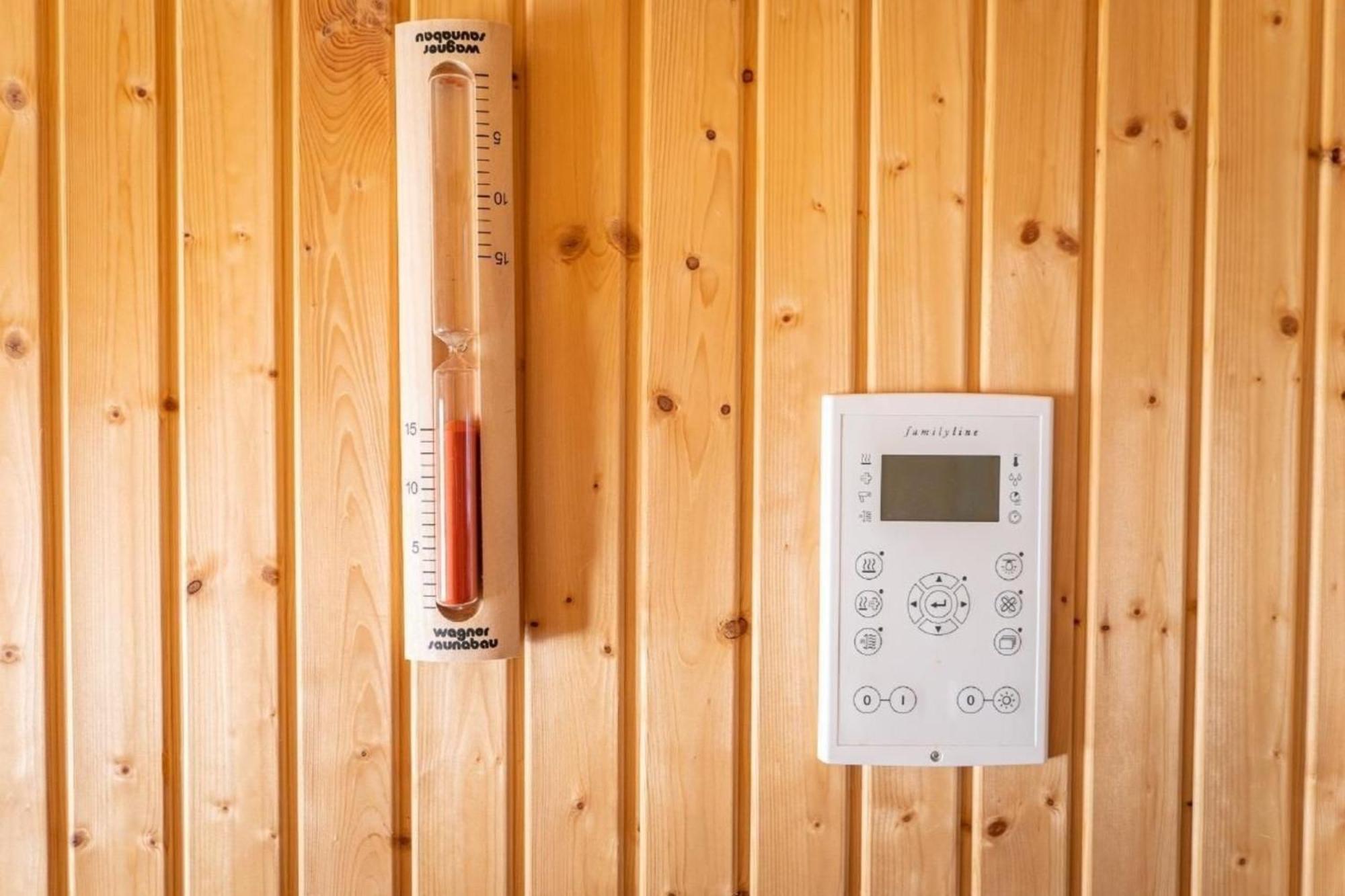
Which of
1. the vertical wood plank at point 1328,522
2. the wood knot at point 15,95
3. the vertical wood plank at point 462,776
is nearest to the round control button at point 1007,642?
the vertical wood plank at point 1328,522

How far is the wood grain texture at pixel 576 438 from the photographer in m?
0.91

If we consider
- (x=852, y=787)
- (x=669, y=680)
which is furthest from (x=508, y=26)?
(x=852, y=787)

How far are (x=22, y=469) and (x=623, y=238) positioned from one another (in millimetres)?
697

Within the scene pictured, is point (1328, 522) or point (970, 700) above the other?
point (1328, 522)

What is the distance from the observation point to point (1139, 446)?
0.94 metres

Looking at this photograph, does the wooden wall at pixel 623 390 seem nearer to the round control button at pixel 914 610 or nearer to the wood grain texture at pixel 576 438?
the wood grain texture at pixel 576 438

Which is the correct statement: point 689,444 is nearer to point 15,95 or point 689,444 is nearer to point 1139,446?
point 1139,446

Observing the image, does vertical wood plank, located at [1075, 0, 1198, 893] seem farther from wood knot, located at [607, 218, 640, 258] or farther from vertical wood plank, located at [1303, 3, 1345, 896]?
wood knot, located at [607, 218, 640, 258]

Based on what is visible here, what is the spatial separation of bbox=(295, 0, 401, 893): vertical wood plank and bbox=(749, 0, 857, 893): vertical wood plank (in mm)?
406

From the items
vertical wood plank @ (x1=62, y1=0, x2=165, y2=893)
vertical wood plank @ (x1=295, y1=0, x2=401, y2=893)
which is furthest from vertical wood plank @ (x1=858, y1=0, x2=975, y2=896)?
vertical wood plank @ (x1=62, y1=0, x2=165, y2=893)

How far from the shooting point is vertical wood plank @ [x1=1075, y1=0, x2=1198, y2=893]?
93 centimetres

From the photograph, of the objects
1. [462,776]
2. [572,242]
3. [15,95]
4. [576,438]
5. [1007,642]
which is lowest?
[462,776]

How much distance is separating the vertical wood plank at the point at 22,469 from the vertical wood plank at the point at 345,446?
28 cm

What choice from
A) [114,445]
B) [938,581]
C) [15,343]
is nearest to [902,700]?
[938,581]
